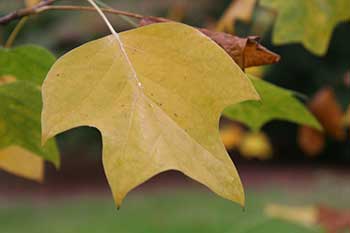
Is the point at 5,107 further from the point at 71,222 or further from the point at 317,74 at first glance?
the point at 317,74

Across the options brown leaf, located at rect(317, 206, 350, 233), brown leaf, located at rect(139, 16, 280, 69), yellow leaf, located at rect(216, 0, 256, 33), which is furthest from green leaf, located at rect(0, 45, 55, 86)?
brown leaf, located at rect(317, 206, 350, 233)

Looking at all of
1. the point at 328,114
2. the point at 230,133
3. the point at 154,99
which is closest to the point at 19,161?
the point at 154,99

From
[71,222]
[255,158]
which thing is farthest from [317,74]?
[71,222]

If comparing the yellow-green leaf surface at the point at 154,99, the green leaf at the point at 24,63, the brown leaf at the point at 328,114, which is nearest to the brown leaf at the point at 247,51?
the yellow-green leaf surface at the point at 154,99

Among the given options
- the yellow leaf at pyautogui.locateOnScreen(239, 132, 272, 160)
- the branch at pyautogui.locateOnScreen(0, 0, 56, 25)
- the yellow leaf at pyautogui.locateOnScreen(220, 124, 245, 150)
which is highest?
the branch at pyautogui.locateOnScreen(0, 0, 56, 25)

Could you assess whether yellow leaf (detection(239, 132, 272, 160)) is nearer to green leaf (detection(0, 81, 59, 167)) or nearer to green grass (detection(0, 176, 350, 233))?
green grass (detection(0, 176, 350, 233))
